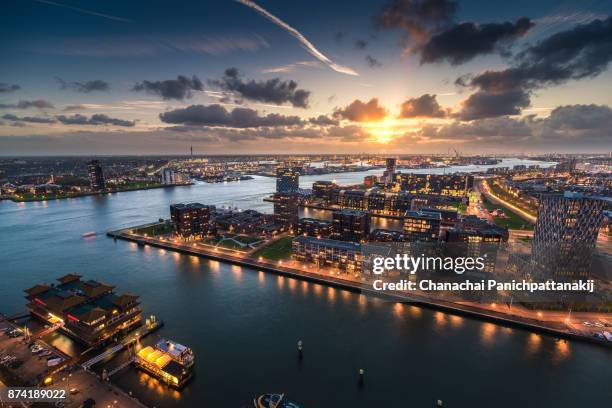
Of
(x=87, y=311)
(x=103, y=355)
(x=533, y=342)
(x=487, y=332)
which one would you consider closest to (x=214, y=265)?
(x=87, y=311)

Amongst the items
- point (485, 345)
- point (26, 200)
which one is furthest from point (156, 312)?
point (26, 200)

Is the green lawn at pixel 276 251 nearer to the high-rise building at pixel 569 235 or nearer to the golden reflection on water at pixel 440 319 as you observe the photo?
the golden reflection on water at pixel 440 319

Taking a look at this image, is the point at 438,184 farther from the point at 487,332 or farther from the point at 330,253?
the point at 487,332

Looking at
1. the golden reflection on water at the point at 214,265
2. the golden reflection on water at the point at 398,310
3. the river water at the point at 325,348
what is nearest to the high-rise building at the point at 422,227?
the golden reflection on water at the point at 398,310

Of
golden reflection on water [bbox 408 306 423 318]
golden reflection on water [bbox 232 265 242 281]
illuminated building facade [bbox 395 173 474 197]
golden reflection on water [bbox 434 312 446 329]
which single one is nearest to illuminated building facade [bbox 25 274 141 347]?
golden reflection on water [bbox 232 265 242 281]

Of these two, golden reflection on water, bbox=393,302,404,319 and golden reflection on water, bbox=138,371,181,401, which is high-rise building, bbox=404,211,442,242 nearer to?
golden reflection on water, bbox=393,302,404,319

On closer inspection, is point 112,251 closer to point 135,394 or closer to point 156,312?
point 156,312
